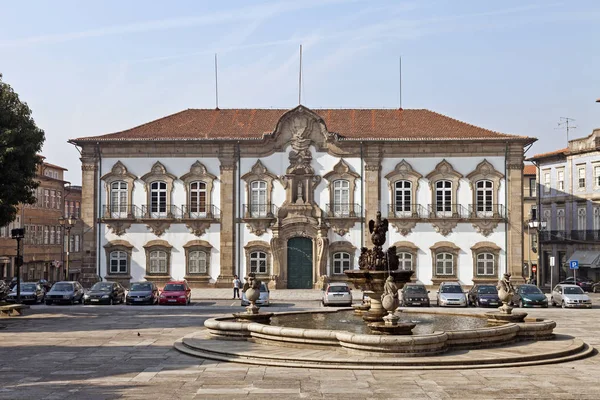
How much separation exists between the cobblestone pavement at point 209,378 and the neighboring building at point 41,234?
4797 centimetres

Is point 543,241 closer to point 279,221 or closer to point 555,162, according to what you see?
point 555,162

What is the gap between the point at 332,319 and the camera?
89.2 ft

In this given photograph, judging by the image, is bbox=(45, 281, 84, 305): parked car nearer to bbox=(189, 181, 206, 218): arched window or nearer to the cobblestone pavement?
bbox=(189, 181, 206, 218): arched window

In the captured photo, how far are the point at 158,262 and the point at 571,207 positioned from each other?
33324 millimetres

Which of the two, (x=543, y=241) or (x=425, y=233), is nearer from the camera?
(x=425, y=233)

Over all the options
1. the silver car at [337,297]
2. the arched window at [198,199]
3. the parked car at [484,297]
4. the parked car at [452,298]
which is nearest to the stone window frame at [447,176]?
the parked car at [452,298]

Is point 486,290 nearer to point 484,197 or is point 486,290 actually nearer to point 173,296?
point 484,197

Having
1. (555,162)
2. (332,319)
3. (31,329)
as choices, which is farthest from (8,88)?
(555,162)

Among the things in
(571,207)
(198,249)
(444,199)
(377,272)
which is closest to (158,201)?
(198,249)

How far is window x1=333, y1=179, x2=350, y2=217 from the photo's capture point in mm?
53469

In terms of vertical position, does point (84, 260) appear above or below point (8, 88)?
below

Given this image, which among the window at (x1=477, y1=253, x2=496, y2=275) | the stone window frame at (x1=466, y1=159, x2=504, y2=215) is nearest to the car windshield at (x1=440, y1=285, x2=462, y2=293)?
the window at (x1=477, y1=253, x2=496, y2=275)

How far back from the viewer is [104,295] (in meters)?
43.1

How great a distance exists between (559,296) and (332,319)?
19993mm
